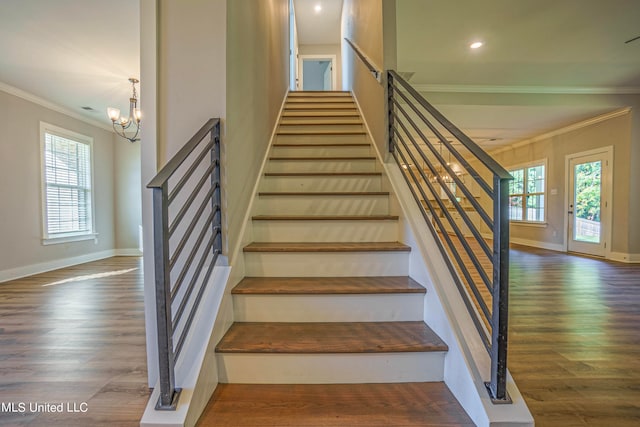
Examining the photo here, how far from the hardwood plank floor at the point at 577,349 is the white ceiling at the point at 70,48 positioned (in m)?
3.96

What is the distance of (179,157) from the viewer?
110cm

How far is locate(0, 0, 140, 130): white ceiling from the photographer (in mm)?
2488

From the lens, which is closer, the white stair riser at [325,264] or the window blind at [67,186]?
the white stair riser at [325,264]

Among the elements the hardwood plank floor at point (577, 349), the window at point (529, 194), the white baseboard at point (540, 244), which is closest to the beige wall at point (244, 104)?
the hardwood plank floor at point (577, 349)

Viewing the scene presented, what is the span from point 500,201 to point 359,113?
3.00 m

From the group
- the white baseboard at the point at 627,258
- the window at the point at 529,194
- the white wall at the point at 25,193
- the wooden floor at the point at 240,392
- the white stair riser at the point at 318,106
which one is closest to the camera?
the wooden floor at the point at 240,392

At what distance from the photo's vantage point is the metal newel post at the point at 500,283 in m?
0.95

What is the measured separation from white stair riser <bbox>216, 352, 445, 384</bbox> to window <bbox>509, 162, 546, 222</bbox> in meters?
7.16

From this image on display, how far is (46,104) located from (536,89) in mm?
7944

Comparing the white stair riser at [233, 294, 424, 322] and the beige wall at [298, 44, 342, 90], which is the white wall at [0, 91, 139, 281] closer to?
the white stair riser at [233, 294, 424, 322]

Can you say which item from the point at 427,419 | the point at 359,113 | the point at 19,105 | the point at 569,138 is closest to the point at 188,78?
the point at 427,419

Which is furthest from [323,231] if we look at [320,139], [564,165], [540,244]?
[540,244]

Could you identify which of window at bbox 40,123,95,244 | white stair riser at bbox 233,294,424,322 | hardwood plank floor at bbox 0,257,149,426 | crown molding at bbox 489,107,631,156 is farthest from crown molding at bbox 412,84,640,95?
window at bbox 40,123,95,244

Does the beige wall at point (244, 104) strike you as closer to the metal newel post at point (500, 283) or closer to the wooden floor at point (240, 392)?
the wooden floor at point (240, 392)
